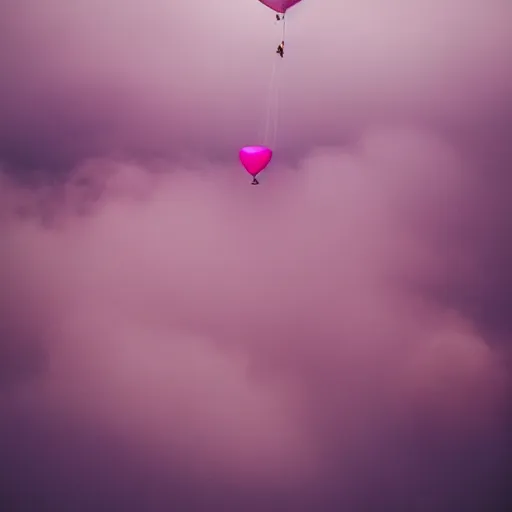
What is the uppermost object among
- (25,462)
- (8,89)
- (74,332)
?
(8,89)

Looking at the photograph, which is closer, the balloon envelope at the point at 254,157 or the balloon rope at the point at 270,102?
the balloon envelope at the point at 254,157

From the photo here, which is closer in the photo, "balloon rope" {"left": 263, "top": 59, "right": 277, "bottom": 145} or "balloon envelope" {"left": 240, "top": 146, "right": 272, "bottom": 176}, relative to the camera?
"balloon envelope" {"left": 240, "top": 146, "right": 272, "bottom": 176}

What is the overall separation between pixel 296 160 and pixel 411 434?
1860 mm

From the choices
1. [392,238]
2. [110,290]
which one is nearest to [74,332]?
[110,290]

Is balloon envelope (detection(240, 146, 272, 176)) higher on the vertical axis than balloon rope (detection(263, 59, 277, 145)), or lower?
lower

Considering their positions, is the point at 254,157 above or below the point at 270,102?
below

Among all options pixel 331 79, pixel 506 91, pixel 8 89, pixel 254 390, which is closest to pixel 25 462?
pixel 254 390

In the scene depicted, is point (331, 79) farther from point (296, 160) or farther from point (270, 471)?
point (270, 471)

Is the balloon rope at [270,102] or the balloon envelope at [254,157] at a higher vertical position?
the balloon rope at [270,102]

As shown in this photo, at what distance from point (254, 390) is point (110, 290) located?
3.68 ft

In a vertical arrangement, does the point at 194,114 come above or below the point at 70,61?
below

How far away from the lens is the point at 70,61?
3.53 meters

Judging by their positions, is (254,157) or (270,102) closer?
(254,157)

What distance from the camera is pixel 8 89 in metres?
3.54
